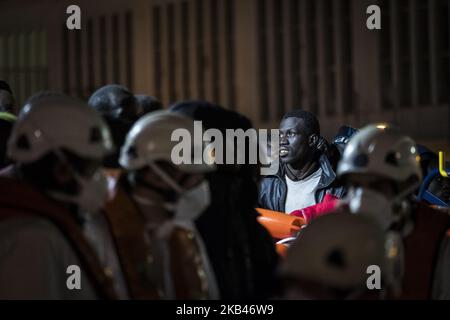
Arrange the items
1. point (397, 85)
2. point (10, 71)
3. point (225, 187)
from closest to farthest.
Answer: point (225, 187) → point (397, 85) → point (10, 71)

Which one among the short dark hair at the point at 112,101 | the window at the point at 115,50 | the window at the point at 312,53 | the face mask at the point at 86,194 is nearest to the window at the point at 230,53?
the window at the point at 312,53

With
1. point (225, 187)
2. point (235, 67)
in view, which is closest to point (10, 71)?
point (235, 67)

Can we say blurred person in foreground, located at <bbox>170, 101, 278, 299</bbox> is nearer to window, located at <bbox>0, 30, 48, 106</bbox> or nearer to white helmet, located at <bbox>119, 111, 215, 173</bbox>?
white helmet, located at <bbox>119, 111, 215, 173</bbox>

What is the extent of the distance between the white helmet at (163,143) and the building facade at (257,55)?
8707 mm

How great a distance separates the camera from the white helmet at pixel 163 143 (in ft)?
12.1

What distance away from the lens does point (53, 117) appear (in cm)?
351

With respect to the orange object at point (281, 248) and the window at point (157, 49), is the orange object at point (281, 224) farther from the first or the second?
the window at point (157, 49)

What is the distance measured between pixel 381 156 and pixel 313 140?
3.70 m

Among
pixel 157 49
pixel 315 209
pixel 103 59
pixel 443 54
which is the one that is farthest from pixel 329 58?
pixel 315 209

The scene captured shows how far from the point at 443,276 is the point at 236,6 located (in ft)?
37.1

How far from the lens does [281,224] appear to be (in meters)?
6.31

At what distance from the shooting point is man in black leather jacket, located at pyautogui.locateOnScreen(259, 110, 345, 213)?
734cm

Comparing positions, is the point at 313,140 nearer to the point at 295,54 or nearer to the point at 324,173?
the point at 324,173
